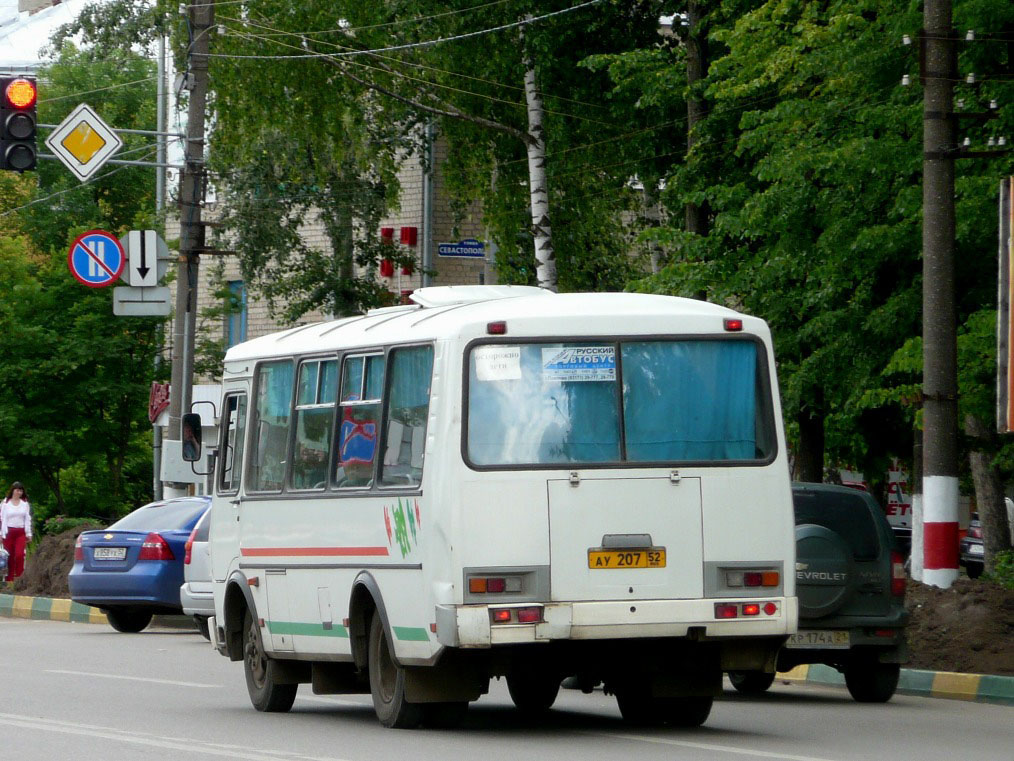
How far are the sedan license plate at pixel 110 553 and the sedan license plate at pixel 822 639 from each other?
11.5m

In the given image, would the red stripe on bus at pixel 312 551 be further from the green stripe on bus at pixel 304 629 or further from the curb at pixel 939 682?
the curb at pixel 939 682

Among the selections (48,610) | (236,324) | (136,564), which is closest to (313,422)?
(136,564)

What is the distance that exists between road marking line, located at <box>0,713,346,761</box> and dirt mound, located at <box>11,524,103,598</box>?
16548mm

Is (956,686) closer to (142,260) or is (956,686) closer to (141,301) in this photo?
(141,301)

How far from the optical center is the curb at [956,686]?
15305 millimetres

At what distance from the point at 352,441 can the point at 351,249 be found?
27842 millimetres

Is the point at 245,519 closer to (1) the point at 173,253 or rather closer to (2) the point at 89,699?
(2) the point at 89,699

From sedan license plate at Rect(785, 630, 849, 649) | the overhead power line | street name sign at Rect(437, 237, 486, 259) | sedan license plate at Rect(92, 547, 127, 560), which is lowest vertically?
sedan license plate at Rect(785, 630, 849, 649)

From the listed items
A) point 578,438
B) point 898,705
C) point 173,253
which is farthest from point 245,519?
point 173,253

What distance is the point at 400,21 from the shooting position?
3206cm

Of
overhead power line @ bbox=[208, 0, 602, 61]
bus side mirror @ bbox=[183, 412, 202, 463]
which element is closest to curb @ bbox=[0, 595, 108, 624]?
overhead power line @ bbox=[208, 0, 602, 61]

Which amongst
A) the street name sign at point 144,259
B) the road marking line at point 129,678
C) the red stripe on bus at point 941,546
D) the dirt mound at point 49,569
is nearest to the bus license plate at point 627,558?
the road marking line at point 129,678

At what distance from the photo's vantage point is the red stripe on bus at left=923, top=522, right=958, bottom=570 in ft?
59.7

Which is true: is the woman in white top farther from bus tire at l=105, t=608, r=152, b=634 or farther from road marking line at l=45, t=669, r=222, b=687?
road marking line at l=45, t=669, r=222, b=687
